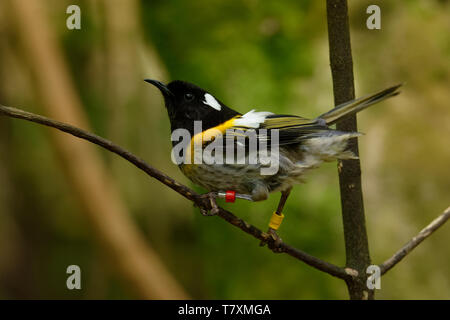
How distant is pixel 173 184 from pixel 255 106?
1.17 metres

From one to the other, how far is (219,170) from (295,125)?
11.0 inches

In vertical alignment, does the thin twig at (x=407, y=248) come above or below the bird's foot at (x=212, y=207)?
below

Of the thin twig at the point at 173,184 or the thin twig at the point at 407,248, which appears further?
the thin twig at the point at 407,248

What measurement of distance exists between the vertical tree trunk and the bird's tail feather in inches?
1.4

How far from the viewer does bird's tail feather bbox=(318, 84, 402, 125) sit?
1276mm

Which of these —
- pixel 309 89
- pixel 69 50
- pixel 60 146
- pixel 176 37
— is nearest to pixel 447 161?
pixel 309 89

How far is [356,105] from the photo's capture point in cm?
133

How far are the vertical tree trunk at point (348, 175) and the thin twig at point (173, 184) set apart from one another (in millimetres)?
56

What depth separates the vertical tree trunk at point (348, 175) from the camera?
1.35 meters

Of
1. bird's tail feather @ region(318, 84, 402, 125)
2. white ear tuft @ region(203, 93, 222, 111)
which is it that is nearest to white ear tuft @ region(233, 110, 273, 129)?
white ear tuft @ region(203, 93, 222, 111)

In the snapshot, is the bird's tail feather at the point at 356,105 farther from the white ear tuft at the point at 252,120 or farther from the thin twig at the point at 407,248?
the thin twig at the point at 407,248

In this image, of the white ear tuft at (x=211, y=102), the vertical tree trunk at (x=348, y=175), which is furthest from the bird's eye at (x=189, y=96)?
the vertical tree trunk at (x=348, y=175)

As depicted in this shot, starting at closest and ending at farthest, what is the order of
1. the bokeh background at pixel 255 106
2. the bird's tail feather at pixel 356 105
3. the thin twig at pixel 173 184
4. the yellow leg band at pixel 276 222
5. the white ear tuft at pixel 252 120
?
the thin twig at pixel 173 184 < the bird's tail feather at pixel 356 105 < the yellow leg band at pixel 276 222 < the white ear tuft at pixel 252 120 < the bokeh background at pixel 255 106

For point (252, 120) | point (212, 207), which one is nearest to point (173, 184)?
point (212, 207)
